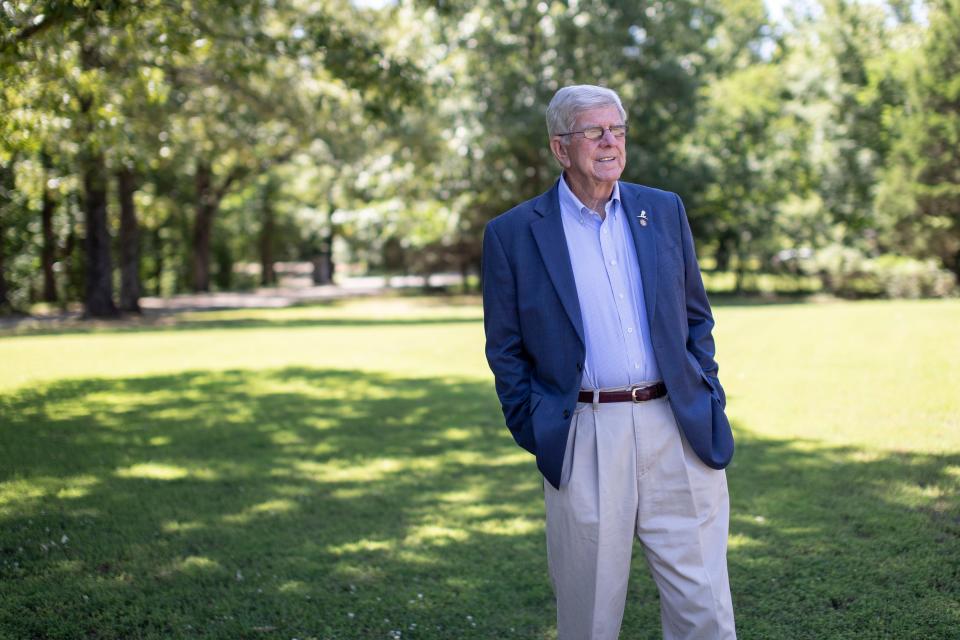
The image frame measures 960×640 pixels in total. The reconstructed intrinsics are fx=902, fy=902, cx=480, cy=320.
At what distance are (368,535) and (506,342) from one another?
308 centimetres

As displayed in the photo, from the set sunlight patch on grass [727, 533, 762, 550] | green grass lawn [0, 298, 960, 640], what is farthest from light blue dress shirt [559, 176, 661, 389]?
sunlight patch on grass [727, 533, 762, 550]

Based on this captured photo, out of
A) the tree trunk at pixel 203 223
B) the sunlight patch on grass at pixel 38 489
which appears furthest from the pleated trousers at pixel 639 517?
the tree trunk at pixel 203 223

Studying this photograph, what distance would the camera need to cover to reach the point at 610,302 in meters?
3.23

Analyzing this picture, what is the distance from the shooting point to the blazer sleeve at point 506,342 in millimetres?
3283

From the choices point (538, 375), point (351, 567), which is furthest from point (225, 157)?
point (538, 375)

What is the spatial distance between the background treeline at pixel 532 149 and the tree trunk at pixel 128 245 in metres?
0.05

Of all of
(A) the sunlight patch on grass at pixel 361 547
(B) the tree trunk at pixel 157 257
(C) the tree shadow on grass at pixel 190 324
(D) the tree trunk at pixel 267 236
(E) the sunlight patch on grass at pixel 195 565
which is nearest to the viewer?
(E) the sunlight patch on grass at pixel 195 565

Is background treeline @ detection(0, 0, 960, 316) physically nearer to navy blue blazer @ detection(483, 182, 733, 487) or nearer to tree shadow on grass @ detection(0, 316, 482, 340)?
tree shadow on grass @ detection(0, 316, 482, 340)

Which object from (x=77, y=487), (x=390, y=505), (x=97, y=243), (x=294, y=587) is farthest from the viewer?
(x=97, y=243)

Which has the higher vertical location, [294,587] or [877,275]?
[877,275]

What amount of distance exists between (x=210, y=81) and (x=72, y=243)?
19.0m

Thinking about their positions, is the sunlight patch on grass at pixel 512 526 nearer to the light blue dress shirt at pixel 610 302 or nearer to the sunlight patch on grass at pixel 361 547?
the sunlight patch on grass at pixel 361 547

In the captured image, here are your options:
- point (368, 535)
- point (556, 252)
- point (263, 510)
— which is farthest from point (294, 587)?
point (556, 252)

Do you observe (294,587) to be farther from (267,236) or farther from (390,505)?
(267,236)
